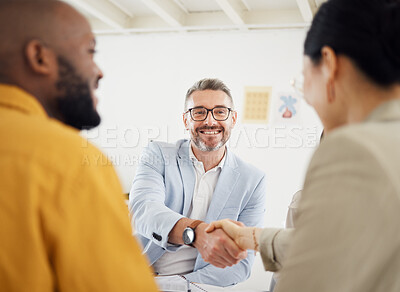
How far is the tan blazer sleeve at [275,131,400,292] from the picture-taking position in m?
0.71

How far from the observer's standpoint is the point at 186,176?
2.21 meters

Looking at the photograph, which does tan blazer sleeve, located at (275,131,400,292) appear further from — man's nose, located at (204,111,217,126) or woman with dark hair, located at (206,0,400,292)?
man's nose, located at (204,111,217,126)

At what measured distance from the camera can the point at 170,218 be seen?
193cm

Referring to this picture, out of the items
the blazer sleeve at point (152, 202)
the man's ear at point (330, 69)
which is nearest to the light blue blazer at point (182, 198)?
the blazer sleeve at point (152, 202)

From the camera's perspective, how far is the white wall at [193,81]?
418 cm

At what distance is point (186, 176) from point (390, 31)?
1519mm

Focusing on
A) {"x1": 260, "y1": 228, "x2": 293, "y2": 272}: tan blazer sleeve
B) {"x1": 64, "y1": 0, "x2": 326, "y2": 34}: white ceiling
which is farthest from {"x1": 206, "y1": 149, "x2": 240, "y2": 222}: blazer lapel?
{"x1": 64, "y1": 0, "x2": 326, "y2": 34}: white ceiling

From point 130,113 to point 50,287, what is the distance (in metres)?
4.19

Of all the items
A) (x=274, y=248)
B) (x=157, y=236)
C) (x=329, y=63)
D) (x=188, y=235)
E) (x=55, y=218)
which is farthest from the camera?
(x=157, y=236)

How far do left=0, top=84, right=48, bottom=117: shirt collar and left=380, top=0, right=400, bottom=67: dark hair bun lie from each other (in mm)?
719

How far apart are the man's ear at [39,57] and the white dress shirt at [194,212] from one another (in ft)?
4.54

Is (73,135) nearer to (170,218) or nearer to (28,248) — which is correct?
(28,248)

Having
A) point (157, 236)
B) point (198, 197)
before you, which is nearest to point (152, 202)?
point (157, 236)

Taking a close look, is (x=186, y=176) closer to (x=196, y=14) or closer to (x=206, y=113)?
(x=206, y=113)
